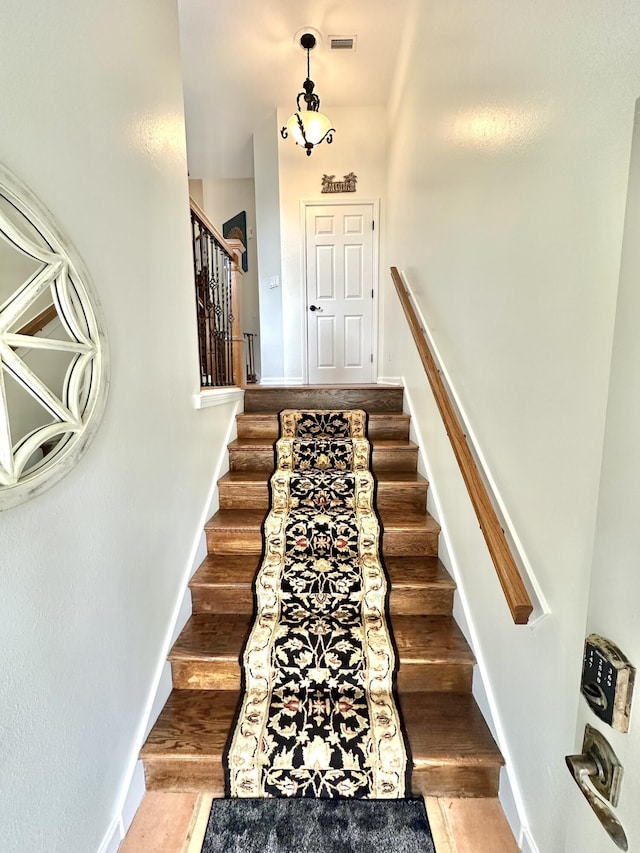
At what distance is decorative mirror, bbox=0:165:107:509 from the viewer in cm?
76

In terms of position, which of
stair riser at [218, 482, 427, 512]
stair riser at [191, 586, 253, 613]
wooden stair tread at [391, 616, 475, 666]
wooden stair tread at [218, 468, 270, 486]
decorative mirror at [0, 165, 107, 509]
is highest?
decorative mirror at [0, 165, 107, 509]

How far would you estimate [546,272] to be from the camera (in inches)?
39.2

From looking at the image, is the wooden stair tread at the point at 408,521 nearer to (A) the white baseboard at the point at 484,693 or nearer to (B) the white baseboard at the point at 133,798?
(A) the white baseboard at the point at 484,693

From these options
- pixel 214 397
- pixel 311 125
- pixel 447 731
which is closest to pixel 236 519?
pixel 214 397

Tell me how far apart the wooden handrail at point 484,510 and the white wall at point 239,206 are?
164 inches

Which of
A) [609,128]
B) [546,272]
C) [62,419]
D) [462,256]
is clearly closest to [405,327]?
[462,256]

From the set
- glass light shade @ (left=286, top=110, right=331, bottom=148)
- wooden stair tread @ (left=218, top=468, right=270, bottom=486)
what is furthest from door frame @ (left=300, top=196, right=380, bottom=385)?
wooden stair tread @ (left=218, top=468, right=270, bottom=486)

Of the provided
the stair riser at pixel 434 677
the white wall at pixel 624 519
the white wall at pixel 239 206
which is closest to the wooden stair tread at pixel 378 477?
the stair riser at pixel 434 677

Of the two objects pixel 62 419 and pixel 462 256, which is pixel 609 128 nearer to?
pixel 462 256

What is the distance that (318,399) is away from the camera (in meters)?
2.93

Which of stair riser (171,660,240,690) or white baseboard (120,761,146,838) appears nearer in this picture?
white baseboard (120,761,146,838)

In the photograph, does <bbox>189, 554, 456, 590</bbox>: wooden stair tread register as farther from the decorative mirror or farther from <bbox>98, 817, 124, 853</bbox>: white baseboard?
the decorative mirror

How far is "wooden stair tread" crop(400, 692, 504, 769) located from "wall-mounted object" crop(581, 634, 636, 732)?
0.98 m

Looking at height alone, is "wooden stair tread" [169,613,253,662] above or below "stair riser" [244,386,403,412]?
below
